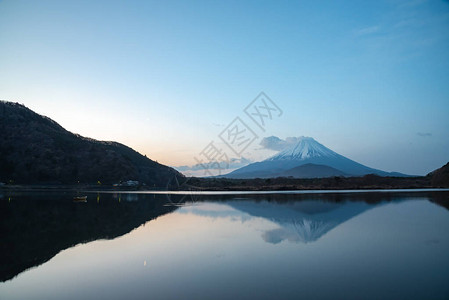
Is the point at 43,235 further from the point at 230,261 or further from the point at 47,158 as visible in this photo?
the point at 47,158

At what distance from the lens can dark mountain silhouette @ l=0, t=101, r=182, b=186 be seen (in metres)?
83.6

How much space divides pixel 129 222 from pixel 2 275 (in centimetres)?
987

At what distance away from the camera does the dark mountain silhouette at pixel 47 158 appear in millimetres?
83625

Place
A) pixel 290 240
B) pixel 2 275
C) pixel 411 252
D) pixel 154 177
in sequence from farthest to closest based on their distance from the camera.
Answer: pixel 154 177, pixel 290 240, pixel 411 252, pixel 2 275

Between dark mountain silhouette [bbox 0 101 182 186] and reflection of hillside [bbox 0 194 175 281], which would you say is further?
dark mountain silhouette [bbox 0 101 182 186]

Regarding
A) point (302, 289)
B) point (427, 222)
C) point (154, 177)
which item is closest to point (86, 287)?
point (302, 289)

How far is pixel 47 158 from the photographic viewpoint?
87.1 m

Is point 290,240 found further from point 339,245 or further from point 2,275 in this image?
point 2,275

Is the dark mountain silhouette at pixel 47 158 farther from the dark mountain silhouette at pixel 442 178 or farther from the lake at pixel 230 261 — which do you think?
the dark mountain silhouette at pixel 442 178

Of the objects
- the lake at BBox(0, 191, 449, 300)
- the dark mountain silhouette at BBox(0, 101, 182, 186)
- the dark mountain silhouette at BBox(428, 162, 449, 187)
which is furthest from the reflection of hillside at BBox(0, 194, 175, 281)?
the dark mountain silhouette at BBox(0, 101, 182, 186)

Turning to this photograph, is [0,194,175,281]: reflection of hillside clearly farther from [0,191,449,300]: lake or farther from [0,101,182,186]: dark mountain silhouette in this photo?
[0,101,182,186]: dark mountain silhouette

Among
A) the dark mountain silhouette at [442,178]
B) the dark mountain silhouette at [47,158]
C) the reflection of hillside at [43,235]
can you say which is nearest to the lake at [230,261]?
the reflection of hillside at [43,235]

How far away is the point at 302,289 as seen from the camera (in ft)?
21.9

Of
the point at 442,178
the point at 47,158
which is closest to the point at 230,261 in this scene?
the point at 442,178
